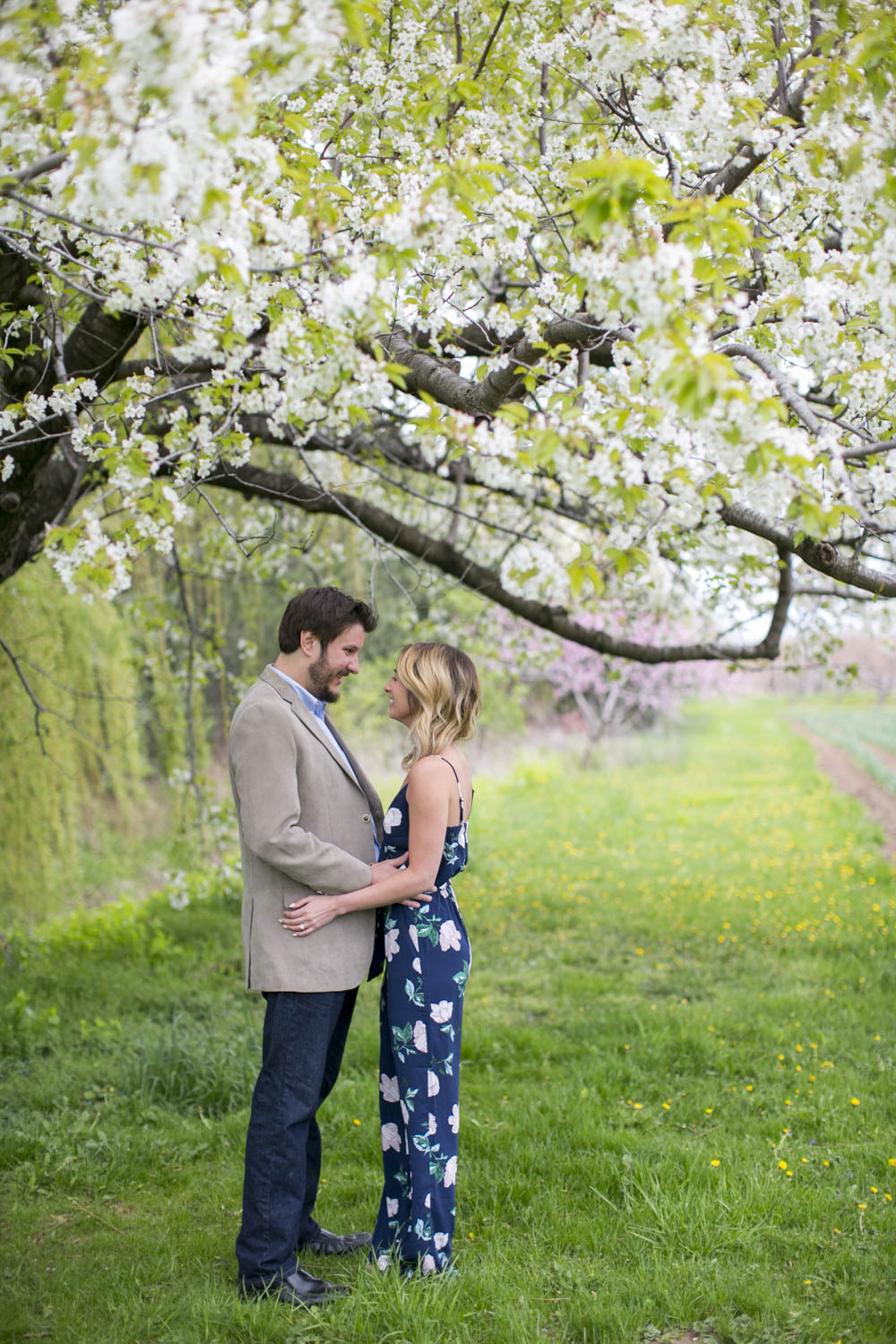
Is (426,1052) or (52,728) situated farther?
(52,728)

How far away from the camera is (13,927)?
5926 millimetres

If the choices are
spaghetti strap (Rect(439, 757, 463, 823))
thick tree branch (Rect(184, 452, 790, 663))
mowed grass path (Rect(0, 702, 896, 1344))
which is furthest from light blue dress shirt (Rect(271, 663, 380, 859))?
thick tree branch (Rect(184, 452, 790, 663))

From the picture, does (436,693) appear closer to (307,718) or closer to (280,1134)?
(307,718)

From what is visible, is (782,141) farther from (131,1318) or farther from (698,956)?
(698,956)

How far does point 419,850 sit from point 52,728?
4.00 metres

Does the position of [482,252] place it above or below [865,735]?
above

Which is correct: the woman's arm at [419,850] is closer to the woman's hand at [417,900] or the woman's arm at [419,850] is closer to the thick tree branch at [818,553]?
the woman's hand at [417,900]

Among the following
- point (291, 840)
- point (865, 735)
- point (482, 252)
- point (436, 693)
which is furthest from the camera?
point (865, 735)

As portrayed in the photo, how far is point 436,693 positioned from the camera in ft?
9.28

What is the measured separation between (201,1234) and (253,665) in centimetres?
536

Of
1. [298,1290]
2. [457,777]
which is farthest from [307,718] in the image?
[298,1290]

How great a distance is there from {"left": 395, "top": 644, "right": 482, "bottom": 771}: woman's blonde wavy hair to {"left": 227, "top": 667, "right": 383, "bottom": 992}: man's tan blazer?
26cm

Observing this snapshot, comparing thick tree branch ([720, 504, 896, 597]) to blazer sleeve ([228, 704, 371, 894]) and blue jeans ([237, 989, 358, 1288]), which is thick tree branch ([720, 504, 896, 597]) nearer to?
blazer sleeve ([228, 704, 371, 894])

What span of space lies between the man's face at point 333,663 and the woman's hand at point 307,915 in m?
0.57
